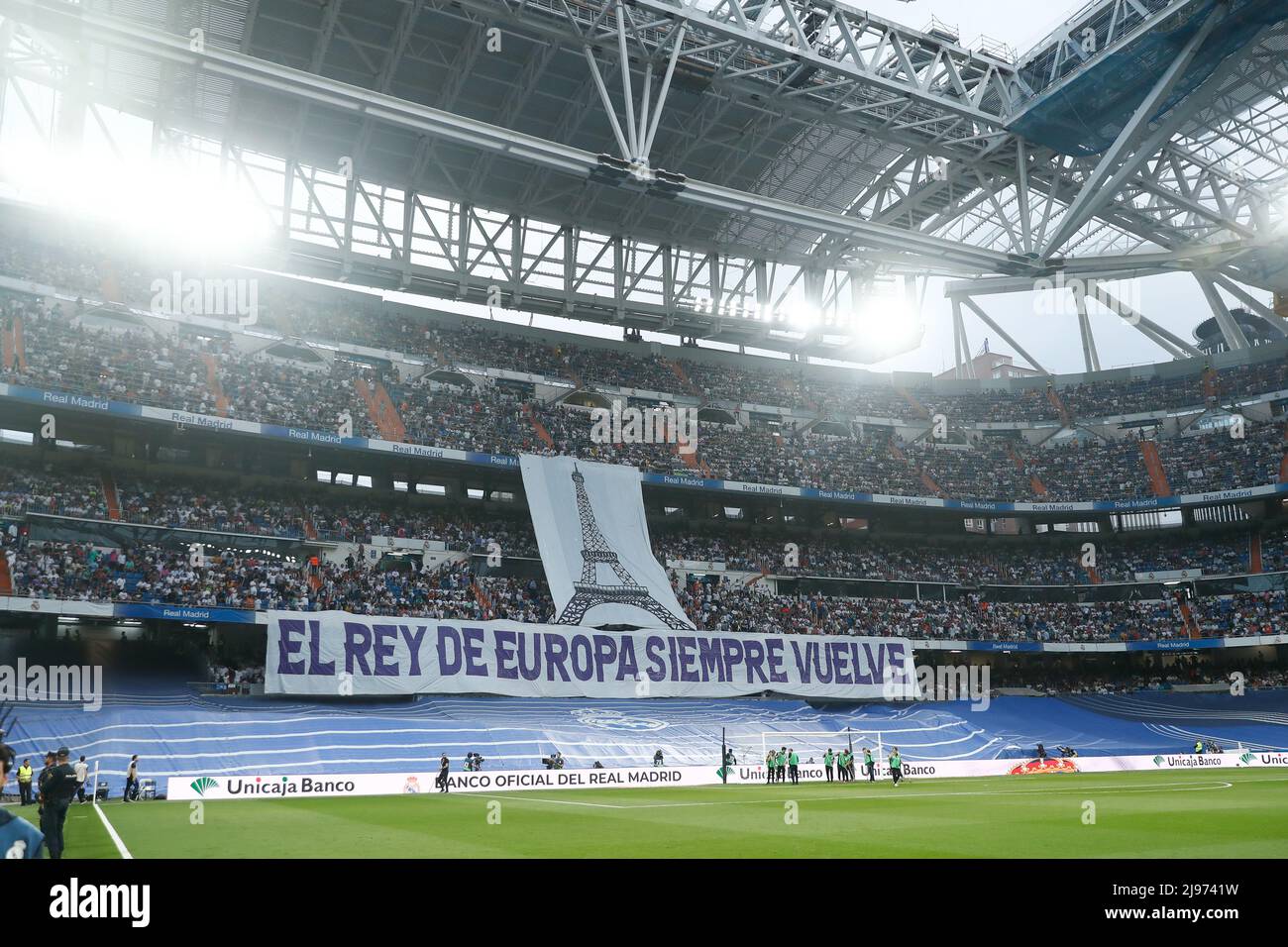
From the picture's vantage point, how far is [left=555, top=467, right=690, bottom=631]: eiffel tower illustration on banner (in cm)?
4153

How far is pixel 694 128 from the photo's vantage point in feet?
148

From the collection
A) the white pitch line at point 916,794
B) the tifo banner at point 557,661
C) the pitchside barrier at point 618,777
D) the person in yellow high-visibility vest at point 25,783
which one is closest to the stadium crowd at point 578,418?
the tifo banner at point 557,661

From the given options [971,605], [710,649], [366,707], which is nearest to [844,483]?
[971,605]

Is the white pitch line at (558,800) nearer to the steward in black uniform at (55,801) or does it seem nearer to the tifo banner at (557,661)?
the tifo banner at (557,661)

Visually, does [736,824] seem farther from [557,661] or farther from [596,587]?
[596,587]

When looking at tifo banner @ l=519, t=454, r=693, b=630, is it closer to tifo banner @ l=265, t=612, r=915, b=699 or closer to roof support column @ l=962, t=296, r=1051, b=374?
tifo banner @ l=265, t=612, r=915, b=699

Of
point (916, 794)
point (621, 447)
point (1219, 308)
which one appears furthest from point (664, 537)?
point (1219, 308)

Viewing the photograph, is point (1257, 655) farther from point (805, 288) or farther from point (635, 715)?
point (635, 715)

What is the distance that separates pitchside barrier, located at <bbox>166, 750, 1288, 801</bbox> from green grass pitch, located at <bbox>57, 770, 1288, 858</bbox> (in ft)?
6.43

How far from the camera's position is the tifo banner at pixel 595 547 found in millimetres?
41969

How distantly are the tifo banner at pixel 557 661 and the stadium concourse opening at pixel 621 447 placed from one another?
0.16 meters

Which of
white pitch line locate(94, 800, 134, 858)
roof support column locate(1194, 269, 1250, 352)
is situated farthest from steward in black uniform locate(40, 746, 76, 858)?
roof support column locate(1194, 269, 1250, 352)

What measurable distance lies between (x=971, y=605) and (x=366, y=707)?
3440 centimetres

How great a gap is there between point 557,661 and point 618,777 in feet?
24.5
